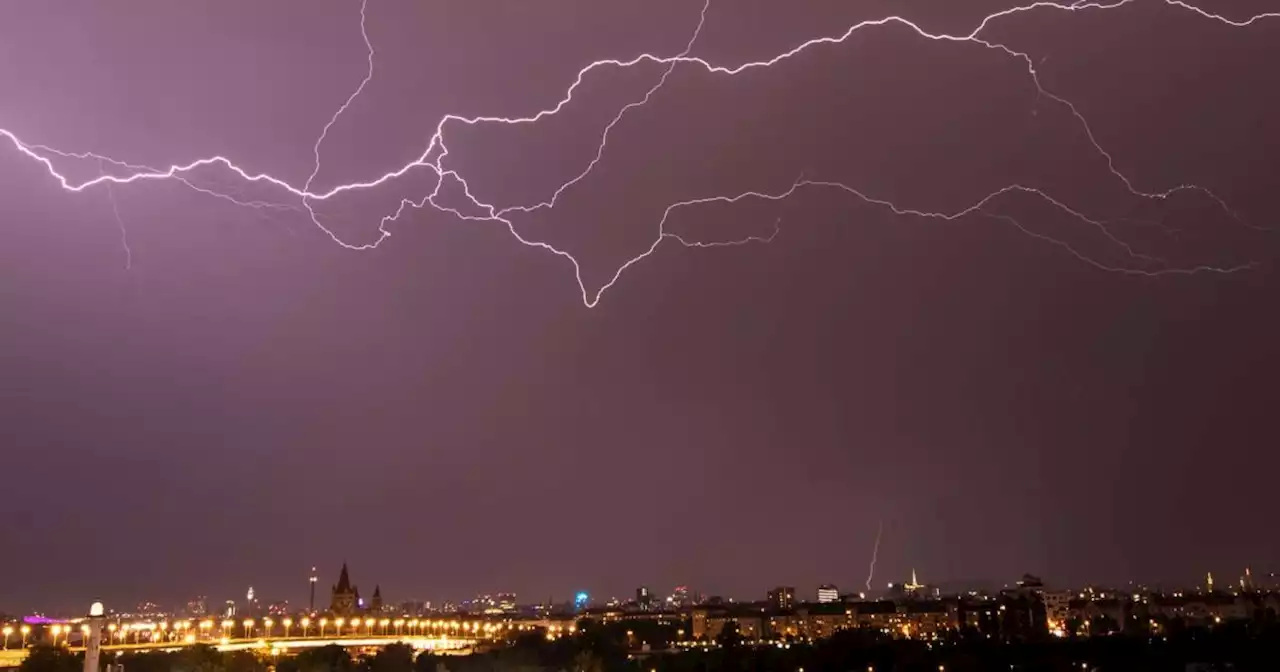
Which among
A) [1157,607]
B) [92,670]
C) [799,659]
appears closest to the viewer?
[92,670]

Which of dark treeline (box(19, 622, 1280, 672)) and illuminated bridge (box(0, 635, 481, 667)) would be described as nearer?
dark treeline (box(19, 622, 1280, 672))

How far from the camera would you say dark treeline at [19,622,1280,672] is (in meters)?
50.3

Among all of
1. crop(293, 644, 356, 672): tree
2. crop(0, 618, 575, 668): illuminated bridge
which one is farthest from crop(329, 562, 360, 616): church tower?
crop(293, 644, 356, 672): tree

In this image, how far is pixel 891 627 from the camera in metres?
108

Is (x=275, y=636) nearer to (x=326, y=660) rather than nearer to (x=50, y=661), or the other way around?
(x=326, y=660)

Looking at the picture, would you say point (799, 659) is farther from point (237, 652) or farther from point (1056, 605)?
point (1056, 605)

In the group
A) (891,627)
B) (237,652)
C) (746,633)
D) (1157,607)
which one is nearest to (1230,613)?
(1157,607)

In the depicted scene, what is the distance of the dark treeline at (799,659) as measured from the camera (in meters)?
50.3

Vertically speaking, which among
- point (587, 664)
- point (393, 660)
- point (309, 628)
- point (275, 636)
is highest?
point (309, 628)

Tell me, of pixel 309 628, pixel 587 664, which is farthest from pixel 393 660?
pixel 309 628

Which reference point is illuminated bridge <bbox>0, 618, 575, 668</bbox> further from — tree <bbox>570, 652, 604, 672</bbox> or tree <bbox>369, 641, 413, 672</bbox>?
tree <bbox>570, 652, 604, 672</bbox>

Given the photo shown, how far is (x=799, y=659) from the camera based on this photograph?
60.7 meters

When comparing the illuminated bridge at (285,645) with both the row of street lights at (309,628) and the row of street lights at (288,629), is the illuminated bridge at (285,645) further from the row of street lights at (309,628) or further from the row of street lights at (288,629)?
the row of street lights at (309,628)

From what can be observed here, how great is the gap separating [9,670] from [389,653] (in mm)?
20638
